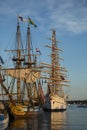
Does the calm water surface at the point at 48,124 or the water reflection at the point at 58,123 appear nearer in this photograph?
the calm water surface at the point at 48,124

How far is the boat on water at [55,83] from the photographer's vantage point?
5384 inches

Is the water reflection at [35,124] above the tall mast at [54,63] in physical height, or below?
below

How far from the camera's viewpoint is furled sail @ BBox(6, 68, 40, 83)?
95250 millimetres

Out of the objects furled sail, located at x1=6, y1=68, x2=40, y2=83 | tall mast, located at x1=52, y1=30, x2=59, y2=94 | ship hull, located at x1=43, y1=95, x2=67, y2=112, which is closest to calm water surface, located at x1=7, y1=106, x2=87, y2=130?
furled sail, located at x1=6, y1=68, x2=40, y2=83

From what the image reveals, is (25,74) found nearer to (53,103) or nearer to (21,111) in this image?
(21,111)

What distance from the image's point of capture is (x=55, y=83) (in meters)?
142

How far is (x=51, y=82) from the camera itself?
141 metres

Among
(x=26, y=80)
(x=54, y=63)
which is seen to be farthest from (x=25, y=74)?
(x=54, y=63)

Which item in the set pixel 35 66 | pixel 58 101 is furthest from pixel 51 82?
pixel 35 66

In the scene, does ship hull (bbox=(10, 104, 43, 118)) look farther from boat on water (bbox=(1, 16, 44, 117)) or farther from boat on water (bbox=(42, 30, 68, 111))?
boat on water (bbox=(42, 30, 68, 111))

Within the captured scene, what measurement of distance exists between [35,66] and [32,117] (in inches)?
755

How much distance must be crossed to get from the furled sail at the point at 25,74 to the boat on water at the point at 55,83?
3690 centimetres

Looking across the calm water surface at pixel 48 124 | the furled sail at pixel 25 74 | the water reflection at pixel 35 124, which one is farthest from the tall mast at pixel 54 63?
the water reflection at pixel 35 124

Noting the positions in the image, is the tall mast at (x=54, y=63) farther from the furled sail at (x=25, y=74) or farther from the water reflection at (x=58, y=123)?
the water reflection at (x=58, y=123)
